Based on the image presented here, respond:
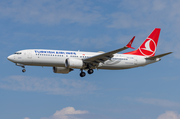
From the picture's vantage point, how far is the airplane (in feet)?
A: 155

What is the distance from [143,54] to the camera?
5469 centimetres

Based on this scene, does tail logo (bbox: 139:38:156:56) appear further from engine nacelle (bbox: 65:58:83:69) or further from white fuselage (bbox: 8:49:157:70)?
engine nacelle (bbox: 65:58:83:69)

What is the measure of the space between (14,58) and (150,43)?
2484 cm

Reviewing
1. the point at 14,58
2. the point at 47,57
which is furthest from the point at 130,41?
the point at 14,58

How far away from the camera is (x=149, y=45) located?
2208 inches

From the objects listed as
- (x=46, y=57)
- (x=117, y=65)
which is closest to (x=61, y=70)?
(x=46, y=57)

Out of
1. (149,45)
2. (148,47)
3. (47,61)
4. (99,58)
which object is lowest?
(47,61)

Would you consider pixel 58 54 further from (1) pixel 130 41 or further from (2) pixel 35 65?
(1) pixel 130 41

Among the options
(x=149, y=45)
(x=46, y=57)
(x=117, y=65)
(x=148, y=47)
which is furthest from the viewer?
(x=149, y=45)

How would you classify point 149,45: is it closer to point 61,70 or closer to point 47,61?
point 61,70

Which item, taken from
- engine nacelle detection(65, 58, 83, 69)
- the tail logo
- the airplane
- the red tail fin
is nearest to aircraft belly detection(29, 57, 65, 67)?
the airplane

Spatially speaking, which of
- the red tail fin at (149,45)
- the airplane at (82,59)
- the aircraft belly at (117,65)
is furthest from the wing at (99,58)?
the red tail fin at (149,45)

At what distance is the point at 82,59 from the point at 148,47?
13.9 m

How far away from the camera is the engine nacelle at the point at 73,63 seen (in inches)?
1866
